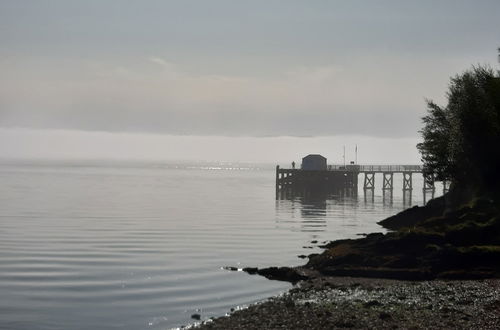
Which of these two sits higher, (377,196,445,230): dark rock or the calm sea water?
(377,196,445,230): dark rock

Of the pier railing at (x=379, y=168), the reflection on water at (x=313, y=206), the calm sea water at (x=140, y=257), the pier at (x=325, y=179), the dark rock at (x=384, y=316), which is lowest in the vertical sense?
the calm sea water at (x=140, y=257)

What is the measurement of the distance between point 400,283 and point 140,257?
1742 centimetres

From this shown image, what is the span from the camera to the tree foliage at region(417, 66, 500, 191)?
4619 centimetres

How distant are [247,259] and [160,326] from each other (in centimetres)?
1795

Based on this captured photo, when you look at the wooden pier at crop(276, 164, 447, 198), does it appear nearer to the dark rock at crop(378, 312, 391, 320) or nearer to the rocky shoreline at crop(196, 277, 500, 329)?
the rocky shoreline at crop(196, 277, 500, 329)

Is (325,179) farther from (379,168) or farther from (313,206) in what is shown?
(313,206)

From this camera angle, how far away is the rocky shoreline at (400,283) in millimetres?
20328

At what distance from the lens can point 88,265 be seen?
3556 cm

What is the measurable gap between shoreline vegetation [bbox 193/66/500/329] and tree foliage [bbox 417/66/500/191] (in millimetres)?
79

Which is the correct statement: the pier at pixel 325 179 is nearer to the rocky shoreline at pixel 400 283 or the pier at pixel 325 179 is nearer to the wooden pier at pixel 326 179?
the wooden pier at pixel 326 179

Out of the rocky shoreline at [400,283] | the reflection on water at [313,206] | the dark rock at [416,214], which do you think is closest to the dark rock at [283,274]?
the rocky shoreline at [400,283]

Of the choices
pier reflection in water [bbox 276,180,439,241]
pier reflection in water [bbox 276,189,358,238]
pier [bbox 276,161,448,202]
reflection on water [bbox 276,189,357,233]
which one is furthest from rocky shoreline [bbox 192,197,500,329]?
pier [bbox 276,161,448,202]

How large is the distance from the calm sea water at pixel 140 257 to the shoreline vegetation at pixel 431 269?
9.63 ft

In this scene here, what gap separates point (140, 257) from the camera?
39.4 m
